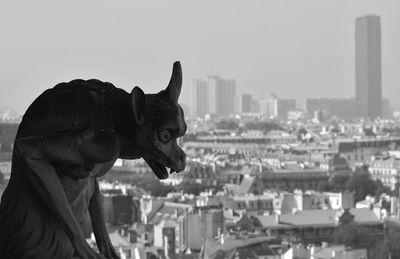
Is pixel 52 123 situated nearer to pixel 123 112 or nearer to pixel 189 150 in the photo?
pixel 123 112

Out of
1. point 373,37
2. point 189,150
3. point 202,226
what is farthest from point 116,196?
point 373,37

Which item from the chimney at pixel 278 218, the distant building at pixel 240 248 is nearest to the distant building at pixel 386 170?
the chimney at pixel 278 218

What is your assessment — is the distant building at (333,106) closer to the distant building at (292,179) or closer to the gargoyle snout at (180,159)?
the distant building at (292,179)

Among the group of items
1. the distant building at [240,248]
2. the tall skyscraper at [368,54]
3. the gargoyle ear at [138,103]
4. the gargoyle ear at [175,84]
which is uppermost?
the tall skyscraper at [368,54]

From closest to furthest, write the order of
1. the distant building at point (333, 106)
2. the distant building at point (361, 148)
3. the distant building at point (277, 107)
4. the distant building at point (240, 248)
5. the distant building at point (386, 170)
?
1. the distant building at point (240, 248)
2. the distant building at point (386, 170)
3. the distant building at point (361, 148)
4. the distant building at point (333, 106)
5. the distant building at point (277, 107)

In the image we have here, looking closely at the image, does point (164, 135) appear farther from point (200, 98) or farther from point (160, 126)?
point (200, 98)

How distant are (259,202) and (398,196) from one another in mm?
3016

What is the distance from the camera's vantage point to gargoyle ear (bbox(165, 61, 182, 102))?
63.2 inches

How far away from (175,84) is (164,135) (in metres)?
0.08

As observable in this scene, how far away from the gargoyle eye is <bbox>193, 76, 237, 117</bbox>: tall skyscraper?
236 feet

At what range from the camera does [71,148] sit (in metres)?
1.60

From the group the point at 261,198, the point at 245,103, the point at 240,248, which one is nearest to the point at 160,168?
the point at 240,248

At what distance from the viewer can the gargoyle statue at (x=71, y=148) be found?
5.23 feet

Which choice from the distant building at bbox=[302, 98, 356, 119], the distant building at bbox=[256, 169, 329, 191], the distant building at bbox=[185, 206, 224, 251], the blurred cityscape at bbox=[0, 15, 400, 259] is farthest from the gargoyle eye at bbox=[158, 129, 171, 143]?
the distant building at bbox=[302, 98, 356, 119]
